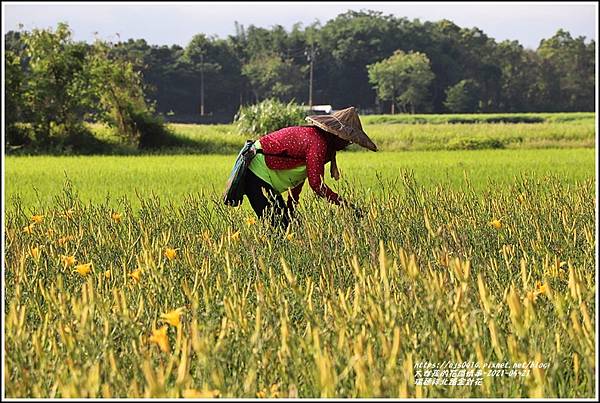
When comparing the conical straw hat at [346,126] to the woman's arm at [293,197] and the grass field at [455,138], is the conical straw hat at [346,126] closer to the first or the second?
the woman's arm at [293,197]

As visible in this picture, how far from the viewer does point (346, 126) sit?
4.62m

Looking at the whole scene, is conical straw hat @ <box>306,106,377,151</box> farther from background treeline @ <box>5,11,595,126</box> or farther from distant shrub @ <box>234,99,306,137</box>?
background treeline @ <box>5,11,595,126</box>

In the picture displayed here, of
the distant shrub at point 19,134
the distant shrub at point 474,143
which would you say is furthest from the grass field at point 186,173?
the distant shrub at point 474,143

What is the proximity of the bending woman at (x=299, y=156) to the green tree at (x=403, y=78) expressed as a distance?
3930cm

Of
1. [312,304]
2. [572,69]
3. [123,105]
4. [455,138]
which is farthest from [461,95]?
[312,304]

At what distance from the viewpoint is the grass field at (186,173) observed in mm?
9891

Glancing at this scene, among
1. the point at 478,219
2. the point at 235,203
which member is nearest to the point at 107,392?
the point at 235,203

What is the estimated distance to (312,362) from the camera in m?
2.30

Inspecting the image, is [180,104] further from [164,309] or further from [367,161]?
[164,309]

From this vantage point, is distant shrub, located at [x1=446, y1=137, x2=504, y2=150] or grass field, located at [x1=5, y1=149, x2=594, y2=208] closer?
grass field, located at [x1=5, y1=149, x2=594, y2=208]

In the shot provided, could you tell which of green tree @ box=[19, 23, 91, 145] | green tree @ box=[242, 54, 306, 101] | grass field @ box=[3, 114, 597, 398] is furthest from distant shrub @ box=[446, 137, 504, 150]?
green tree @ box=[242, 54, 306, 101]

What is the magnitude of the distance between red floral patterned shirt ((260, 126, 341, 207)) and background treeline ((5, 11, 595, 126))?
1193 inches

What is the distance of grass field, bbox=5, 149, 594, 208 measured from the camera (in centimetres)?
989

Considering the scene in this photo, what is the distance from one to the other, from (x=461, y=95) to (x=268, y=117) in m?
33.5
